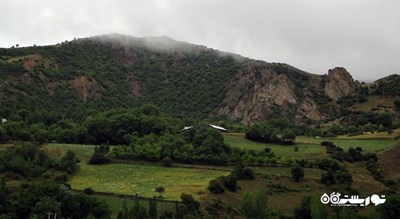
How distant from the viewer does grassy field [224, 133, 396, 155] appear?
13988 cm

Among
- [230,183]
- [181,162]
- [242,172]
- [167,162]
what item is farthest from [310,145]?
[230,183]

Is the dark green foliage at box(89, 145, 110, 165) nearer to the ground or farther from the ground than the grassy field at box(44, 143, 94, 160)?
nearer to the ground

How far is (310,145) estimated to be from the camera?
5856 inches

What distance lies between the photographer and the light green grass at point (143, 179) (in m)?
106

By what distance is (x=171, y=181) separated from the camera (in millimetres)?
112812

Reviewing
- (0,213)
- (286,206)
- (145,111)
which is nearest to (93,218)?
(0,213)

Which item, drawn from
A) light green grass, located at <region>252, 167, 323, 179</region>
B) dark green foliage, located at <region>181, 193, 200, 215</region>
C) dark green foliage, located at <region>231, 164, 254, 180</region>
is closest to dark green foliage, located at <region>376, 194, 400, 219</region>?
dark green foliage, located at <region>181, 193, 200, 215</region>

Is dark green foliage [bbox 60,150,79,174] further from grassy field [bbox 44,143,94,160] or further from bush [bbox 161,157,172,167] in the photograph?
bush [bbox 161,157,172,167]

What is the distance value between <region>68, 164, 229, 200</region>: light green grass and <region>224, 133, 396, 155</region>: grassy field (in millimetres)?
25738

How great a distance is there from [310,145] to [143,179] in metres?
53.1

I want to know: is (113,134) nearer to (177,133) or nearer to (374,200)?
(177,133)

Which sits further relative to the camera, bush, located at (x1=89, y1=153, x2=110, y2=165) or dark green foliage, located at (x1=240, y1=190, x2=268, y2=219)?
bush, located at (x1=89, y1=153, x2=110, y2=165)

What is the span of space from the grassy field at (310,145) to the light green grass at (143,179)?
25738 mm

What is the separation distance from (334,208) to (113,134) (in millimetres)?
69621
